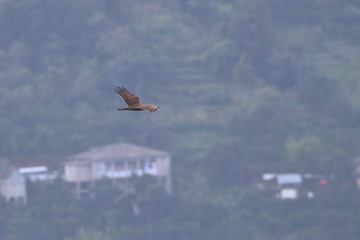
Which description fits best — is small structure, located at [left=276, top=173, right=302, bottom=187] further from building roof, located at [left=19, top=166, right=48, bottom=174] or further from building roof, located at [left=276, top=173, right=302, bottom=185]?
building roof, located at [left=19, top=166, right=48, bottom=174]

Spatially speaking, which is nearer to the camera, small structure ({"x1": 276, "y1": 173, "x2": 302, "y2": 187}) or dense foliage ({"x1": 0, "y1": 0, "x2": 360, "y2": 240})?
dense foliage ({"x1": 0, "y1": 0, "x2": 360, "y2": 240})

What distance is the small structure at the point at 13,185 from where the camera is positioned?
49.3m

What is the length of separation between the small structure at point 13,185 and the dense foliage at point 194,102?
67 centimetres

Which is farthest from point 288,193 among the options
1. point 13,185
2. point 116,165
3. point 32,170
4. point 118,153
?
point 13,185

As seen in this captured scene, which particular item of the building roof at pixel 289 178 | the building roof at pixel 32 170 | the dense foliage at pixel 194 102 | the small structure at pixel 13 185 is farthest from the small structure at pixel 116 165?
the building roof at pixel 289 178

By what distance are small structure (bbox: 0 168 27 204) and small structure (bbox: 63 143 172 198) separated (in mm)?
1720

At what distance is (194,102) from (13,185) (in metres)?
8.03

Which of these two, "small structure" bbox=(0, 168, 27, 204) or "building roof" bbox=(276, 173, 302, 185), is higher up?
"small structure" bbox=(0, 168, 27, 204)

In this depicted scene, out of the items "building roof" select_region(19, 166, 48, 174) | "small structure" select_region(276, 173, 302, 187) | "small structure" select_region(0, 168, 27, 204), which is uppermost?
"building roof" select_region(19, 166, 48, 174)

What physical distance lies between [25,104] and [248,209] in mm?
11087

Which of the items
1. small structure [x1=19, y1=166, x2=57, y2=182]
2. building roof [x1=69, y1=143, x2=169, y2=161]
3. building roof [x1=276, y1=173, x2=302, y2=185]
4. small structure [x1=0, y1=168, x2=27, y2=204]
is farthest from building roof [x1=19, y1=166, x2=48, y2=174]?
building roof [x1=276, y1=173, x2=302, y2=185]

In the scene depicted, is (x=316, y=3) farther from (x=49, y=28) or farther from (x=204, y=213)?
(x=204, y=213)

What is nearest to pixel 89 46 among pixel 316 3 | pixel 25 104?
pixel 25 104

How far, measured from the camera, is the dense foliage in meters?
48.1
